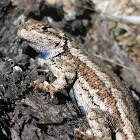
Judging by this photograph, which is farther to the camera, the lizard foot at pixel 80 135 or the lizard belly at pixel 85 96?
the lizard belly at pixel 85 96

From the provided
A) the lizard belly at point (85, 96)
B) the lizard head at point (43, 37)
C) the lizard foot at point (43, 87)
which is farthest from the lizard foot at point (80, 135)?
the lizard head at point (43, 37)

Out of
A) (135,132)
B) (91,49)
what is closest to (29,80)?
(135,132)

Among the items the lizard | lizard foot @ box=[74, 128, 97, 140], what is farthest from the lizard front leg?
lizard foot @ box=[74, 128, 97, 140]

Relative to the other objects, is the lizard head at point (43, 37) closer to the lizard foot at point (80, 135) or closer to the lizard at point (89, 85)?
the lizard at point (89, 85)

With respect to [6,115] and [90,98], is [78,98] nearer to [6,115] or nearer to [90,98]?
[90,98]

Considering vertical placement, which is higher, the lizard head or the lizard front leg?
the lizard head

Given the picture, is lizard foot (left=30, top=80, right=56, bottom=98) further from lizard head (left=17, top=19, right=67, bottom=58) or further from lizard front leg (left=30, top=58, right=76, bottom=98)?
lizard head (left=17, top=19, right=67, bottom=58)

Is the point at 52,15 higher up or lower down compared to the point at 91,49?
higher up
